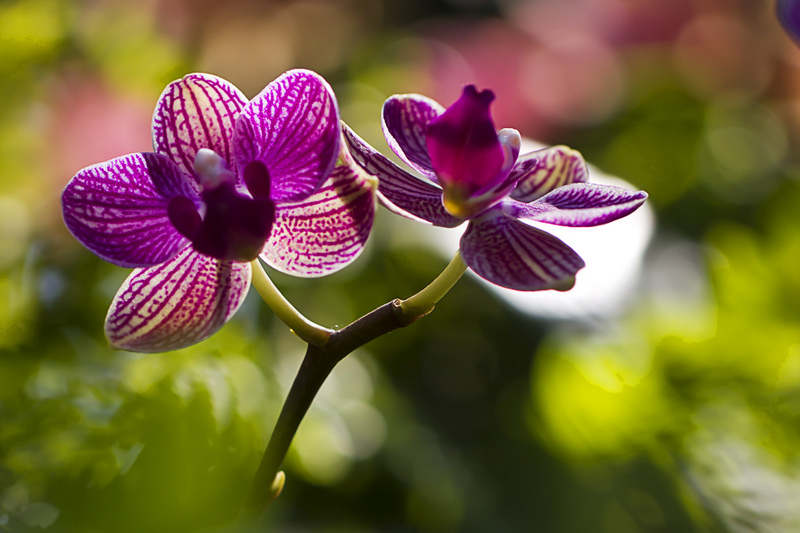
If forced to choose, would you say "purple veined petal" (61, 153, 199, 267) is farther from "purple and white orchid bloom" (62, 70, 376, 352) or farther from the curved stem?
the curved stem

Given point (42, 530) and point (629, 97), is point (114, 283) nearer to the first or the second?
point (42, 530)

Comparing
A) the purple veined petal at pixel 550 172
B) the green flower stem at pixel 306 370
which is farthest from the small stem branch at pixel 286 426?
the purple veined petal at pixel 550 172

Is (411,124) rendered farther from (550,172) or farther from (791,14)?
(791,14)

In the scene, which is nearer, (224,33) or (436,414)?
(436,414)

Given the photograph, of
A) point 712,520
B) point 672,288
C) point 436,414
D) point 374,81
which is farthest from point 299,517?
point 374,81

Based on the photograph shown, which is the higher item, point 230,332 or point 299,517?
point 230,332

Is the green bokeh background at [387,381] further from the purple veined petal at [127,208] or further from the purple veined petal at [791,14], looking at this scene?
the purple veined petal at [791,14]
